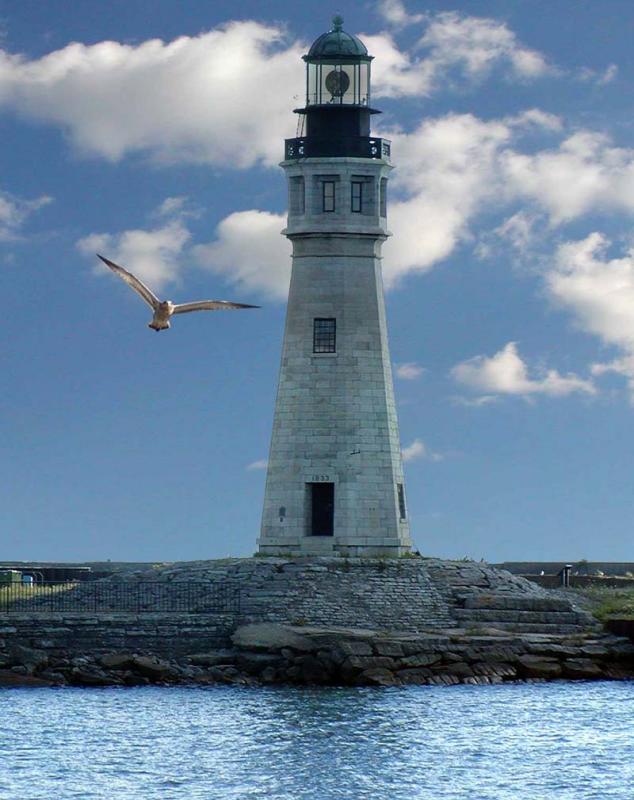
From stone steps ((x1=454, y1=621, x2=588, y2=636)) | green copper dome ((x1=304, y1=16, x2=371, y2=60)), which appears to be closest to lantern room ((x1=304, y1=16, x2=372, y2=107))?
green copper dome ((x1=304, y1=16, x2=371, y2=60))

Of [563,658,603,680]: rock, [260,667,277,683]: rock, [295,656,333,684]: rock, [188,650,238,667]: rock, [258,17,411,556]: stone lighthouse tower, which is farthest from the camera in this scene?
[258,17,411,556]: stone lighthouse tower

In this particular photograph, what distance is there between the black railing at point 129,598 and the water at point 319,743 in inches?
138

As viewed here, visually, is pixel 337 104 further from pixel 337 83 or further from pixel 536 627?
pixel 536 627

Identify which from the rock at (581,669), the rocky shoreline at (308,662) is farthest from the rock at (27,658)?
the rock at (581,669)

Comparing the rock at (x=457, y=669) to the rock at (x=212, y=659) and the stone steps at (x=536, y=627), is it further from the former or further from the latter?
the rock at (x=212, y=659)

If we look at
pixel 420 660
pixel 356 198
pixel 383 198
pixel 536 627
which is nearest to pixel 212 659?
pixel 420 660

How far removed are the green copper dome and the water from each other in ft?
55.3

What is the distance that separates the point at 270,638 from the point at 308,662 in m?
1.45

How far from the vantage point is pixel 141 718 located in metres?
43.7

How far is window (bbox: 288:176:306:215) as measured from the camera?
53812mm

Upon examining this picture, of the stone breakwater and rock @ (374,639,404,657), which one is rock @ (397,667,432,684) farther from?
rock @ (374,639,404,657)

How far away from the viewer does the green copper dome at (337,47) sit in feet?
178

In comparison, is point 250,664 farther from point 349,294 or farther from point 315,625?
point 349,294

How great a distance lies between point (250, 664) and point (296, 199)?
12546mm
